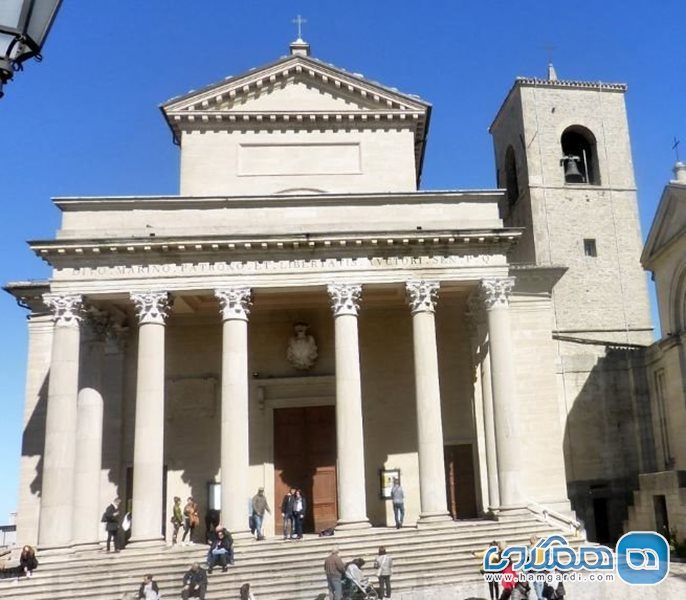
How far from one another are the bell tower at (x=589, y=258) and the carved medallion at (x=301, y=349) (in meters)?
10.2

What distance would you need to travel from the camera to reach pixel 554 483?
2411 cm

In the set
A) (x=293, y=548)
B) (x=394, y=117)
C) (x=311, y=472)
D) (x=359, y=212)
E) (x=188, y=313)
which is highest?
(x=394, y=117)

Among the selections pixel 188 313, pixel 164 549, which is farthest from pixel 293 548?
pixel 188 313

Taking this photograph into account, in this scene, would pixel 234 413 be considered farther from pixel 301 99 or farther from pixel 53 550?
pixel 301 99

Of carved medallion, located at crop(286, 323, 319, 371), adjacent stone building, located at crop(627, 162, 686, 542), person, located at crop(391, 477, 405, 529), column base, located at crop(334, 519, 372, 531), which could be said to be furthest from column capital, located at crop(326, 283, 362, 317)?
adjacent stone building, located at crop(627, 162, 686, 542)

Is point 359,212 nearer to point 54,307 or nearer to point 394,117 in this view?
point 394,117

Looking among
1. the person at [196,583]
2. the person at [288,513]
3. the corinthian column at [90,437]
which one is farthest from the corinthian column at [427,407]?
the corinthian column at [90,437]

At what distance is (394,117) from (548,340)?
9637mm

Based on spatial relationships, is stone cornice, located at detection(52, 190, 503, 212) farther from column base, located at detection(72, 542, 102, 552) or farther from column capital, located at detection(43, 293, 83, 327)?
column base, located at detection(72, 542, 102, 552)

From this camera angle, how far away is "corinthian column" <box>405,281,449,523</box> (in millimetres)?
19812

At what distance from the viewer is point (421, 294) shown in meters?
21.1

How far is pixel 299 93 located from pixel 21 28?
23.1 m

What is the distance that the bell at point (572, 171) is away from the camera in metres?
34.7

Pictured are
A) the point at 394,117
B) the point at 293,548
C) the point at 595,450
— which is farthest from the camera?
the point at 595,450
